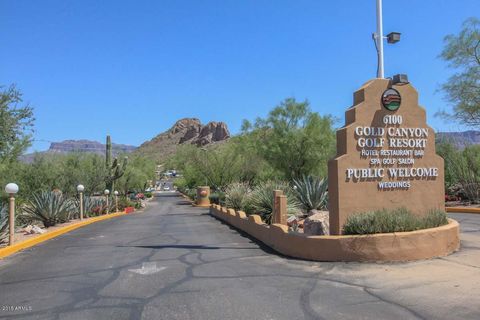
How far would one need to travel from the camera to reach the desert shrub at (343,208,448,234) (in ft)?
30.6

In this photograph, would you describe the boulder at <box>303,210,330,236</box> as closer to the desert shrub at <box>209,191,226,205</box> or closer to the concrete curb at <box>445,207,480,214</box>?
the concrete curb at <box>445,207,480,214</box>

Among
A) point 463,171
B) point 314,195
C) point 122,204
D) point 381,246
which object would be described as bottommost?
point 122,204

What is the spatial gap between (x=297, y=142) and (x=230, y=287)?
2471 cm

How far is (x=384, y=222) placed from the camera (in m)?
9.38

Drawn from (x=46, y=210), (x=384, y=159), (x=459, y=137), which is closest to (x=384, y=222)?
(x=384, y=159)

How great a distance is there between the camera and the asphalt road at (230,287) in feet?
20.3

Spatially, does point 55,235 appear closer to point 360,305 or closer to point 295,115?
point 360,305

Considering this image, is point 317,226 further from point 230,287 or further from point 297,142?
point 297,142

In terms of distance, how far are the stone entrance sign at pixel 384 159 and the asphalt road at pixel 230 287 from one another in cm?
152

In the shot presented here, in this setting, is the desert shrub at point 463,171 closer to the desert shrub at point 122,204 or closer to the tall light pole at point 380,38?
the tall light pole at point 380,38

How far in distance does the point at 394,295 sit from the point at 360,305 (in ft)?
2.29

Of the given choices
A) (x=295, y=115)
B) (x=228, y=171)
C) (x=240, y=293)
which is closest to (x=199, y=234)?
(x=240, y=293)

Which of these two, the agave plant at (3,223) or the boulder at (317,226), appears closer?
the boulder at (317,226)

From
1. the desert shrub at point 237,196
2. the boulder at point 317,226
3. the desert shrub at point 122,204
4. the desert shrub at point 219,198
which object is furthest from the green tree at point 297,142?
the boulder at point 317,226
